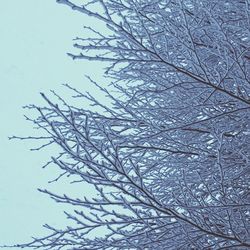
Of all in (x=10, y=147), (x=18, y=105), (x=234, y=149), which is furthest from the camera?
(x=18, y=105)

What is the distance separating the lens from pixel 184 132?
4.28m

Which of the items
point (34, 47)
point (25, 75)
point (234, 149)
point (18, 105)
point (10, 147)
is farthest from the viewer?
point (34, 47)

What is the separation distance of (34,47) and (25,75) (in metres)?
2.95

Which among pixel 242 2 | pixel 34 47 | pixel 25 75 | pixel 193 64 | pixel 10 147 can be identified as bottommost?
pixel 193 64

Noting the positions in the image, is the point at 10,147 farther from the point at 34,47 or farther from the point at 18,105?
the point at 34,47

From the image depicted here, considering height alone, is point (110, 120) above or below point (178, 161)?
above

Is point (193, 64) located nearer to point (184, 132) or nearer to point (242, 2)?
point (242, 2)

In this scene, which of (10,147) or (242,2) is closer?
(242,2)

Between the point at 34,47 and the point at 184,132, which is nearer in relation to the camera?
the point at 184,132

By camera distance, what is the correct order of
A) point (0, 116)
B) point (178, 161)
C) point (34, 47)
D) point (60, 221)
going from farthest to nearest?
point (34, 47)
point (0, 116)
point (60, 221)
point (178, 161)

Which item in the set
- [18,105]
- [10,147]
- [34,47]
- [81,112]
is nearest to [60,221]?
[10,147]

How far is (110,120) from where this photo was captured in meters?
3.86

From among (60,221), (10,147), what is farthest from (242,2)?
(10,147)

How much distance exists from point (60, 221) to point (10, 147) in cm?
487
